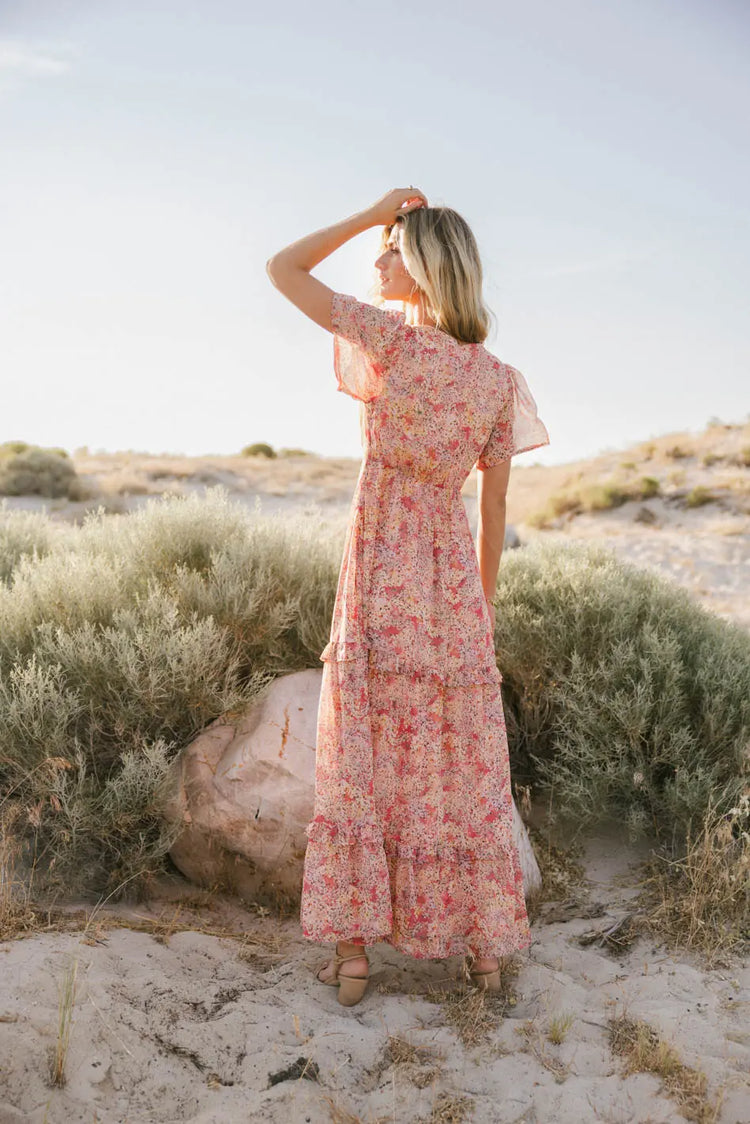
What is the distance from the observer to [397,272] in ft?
9.54

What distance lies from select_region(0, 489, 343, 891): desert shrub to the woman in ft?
3.66

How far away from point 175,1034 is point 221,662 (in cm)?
177

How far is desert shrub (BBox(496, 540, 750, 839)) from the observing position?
13.4 ft

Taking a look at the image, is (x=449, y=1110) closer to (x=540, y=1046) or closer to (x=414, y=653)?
(x=540, y=1046)

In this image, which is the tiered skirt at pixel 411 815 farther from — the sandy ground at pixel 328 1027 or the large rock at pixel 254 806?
the large rock at pixel 254 806

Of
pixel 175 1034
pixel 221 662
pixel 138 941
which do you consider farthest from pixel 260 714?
pixel 175 1034

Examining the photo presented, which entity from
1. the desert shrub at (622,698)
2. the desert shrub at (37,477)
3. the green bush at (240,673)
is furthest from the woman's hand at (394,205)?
the desert shrub at (37,477)

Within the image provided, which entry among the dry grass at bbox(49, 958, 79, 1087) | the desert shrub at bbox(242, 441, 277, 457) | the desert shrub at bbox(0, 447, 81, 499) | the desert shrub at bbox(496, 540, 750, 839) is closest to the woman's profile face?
the desert shrub at bbox(496, 540, 750, 839)

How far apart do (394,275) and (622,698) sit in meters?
2.37

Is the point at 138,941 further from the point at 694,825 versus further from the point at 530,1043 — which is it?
the point at 694,825

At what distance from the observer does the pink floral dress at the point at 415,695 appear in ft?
9.24

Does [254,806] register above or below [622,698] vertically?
below

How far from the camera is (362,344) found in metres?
2.70

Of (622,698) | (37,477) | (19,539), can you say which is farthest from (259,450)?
(622,698)
